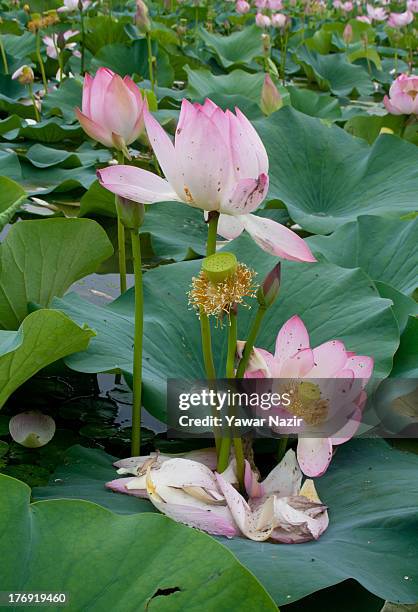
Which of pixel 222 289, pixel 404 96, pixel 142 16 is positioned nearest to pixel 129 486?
pixel 222 289

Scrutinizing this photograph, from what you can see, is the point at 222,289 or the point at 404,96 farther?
the point at 404,96

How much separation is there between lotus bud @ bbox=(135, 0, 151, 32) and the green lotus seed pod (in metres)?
2.14

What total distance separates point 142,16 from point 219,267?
2.20 metres

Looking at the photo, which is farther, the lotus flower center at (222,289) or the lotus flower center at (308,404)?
the lotus flower center at (308,404)

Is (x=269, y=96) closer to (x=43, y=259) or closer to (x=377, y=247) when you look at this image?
(x=377, y=247)

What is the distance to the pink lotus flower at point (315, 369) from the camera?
0.98 meters

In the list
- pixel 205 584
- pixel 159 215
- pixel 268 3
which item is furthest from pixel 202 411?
pixel 268 3

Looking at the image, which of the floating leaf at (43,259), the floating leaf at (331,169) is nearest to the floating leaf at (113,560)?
the floating leaf at (43,259)

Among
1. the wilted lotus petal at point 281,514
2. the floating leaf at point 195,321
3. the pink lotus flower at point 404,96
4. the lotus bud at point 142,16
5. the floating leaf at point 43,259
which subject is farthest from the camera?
the lotus bud at point 142,16

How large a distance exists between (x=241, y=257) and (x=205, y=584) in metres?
0.78

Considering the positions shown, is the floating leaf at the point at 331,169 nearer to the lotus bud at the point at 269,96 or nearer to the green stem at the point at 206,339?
the lotus bud at the point at 269,96

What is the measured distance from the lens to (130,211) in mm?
987

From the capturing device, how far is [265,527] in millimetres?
907

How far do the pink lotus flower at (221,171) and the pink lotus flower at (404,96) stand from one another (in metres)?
1.78
